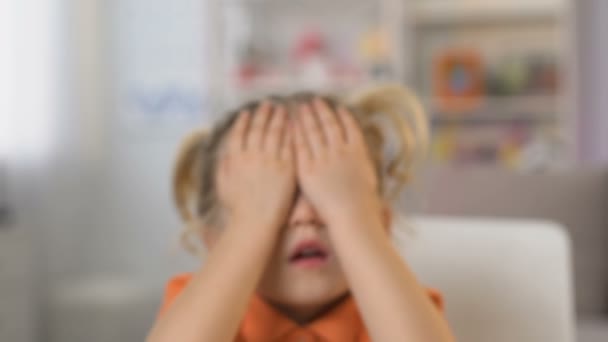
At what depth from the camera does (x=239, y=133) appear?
2.81 feet

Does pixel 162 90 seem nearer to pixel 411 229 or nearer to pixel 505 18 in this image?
pixel 505 18

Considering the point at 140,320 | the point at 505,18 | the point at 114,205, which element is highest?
the point at 505,18

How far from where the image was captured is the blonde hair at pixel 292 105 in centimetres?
92

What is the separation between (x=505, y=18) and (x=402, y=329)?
2.57 meters

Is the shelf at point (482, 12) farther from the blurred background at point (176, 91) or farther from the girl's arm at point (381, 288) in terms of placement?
the girl's arm at point (381, 288)

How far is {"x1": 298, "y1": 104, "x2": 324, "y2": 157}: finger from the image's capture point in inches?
32.3

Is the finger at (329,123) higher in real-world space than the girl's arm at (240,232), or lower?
higher

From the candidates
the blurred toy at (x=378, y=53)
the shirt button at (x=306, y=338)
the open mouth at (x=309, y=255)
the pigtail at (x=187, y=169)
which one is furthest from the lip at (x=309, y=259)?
the blurred toy at (x=378, y=53)

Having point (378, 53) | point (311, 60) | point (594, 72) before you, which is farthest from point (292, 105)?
point (594, 72)

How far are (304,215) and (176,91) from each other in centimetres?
258

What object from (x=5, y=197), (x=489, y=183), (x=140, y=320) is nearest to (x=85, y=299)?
(x=140, y=320)

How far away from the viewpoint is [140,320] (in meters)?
2.71

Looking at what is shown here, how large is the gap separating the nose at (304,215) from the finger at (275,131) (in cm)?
6

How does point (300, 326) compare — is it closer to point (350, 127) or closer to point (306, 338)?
point (306, 338)
